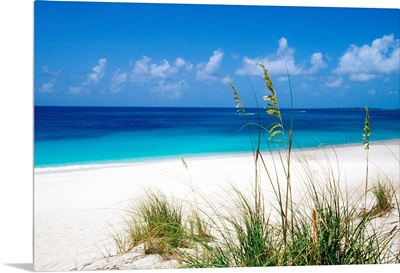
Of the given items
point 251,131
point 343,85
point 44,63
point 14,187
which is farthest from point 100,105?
point 343,85

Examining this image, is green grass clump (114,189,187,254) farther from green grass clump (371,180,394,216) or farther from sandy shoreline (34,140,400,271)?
green grass clump (371,180,394,216)

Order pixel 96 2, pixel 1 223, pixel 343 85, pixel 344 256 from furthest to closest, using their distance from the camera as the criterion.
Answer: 1. pixel 343 85
2. pixel 96 2
3. pixel 1 223
4. pixel 344 256

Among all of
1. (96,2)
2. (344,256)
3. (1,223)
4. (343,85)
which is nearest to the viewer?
(344,256)

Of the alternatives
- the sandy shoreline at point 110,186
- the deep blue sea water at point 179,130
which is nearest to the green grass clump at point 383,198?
the sandy shoreline at point 110,186

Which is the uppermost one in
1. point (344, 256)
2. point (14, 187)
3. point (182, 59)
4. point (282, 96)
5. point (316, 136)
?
point (182, 59)

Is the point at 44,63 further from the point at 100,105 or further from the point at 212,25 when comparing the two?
the point at 212,25

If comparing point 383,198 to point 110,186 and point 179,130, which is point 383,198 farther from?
point 110,186

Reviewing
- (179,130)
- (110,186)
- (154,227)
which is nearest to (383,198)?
(179,130)

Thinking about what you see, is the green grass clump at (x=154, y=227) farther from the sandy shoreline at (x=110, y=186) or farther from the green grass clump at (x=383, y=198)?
the green grass clump at (x=383, y=198)
